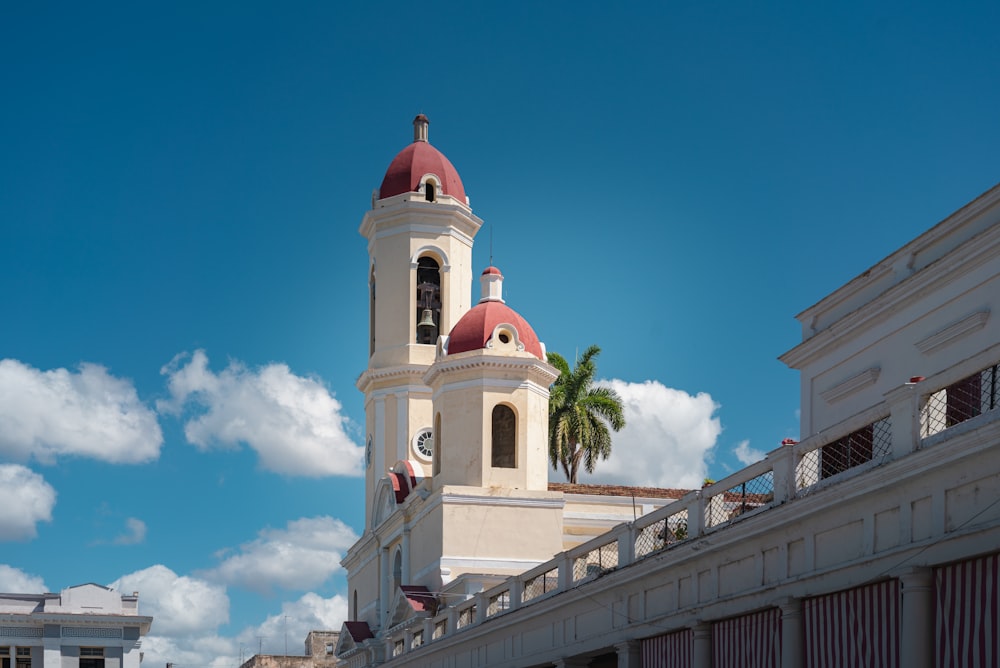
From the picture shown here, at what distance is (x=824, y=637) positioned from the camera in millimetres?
18031

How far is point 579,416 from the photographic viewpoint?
225ft

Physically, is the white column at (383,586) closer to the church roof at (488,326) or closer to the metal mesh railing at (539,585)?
the church roof at (488,326)

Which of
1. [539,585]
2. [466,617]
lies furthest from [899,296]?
[466,617]

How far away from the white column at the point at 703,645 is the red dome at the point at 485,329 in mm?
25763

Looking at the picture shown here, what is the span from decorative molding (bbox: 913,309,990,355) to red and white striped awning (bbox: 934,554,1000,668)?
922 cm

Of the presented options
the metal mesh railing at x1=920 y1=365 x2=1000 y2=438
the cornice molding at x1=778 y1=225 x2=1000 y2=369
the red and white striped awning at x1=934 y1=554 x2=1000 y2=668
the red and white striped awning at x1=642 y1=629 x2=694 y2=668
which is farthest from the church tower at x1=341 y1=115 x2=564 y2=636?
the red and white striped awning at x1=934 y1=554 x2=1000 y2=668

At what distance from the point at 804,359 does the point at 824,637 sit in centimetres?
1287

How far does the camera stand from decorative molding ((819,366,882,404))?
1078 inches

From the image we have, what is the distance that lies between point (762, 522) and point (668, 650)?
4.35 meters

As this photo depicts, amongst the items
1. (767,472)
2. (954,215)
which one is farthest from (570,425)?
(767,472)

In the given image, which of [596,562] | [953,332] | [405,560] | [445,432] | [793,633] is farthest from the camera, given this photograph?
[405,560]

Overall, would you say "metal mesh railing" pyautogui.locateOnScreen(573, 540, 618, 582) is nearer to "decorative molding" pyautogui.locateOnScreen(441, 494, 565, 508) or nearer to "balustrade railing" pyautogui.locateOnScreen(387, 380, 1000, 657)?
"balustrade railing" pyautogui.locateOnScreen(387, 380, 1000, 657)

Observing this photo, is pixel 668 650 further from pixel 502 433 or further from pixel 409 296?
pixel 409 296

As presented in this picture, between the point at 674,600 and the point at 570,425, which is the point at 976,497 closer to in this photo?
the point at 674,600
